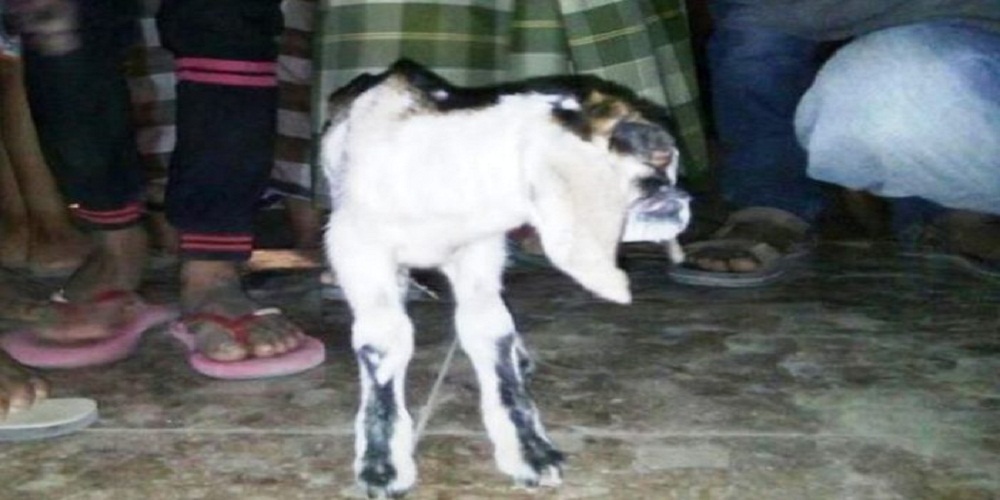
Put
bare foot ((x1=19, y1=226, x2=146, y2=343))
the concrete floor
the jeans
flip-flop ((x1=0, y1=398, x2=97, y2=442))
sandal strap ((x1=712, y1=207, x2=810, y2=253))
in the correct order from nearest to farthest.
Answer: the concrete floor, flip-flop ((x1=0, y1=398, x2=97, y2=442)), bare foot ((x1=19, y1=226, x2=146, y2=343)), the jeans, sandal strap ((x1=712, y1=207, x2=810, y2=253))

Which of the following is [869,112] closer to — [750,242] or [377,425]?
[750,242]

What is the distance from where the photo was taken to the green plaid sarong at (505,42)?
1.50 metres

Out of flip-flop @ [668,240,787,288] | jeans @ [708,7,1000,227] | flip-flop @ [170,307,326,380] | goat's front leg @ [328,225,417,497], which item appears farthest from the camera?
flip-flop @ [668,240,787,288]

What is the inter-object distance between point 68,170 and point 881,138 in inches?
36.9

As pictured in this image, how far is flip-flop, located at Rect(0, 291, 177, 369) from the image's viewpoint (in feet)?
5.07

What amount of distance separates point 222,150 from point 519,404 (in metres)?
0.53

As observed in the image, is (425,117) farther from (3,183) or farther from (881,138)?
(3,183)

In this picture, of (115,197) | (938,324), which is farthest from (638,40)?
(115,197)

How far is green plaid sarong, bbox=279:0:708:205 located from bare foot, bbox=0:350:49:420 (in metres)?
0.39

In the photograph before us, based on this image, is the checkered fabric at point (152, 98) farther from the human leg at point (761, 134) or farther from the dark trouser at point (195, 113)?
the human leg at point (761, 134)

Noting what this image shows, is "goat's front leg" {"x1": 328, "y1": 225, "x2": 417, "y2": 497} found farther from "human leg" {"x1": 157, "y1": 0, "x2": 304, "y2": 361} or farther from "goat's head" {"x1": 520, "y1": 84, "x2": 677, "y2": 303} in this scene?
"human leg" {"x1": 157, "y1": 0, "x2": 304, "y2": 361}

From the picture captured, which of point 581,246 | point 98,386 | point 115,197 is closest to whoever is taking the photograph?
point 581,246

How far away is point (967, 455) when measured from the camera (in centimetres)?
125

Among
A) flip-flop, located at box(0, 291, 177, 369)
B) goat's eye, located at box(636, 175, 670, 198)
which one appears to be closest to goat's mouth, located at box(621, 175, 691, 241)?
goat's eye, located at box(636, 175, 670, 198)
